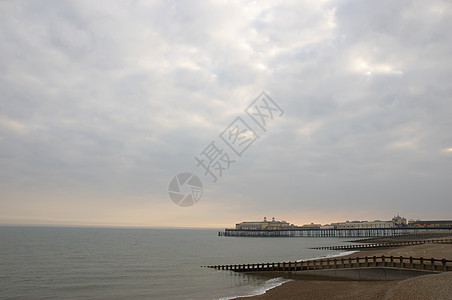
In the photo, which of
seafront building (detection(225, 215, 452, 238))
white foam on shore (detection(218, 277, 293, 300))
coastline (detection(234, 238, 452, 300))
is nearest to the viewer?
coastline (detection(234, 238, 452, 300))

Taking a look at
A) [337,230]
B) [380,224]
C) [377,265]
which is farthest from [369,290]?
[380,224]

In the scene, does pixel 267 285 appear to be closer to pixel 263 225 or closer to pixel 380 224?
pixel 263 225

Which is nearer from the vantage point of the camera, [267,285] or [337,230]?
[267,285]

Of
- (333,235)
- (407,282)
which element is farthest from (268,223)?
(407,282)

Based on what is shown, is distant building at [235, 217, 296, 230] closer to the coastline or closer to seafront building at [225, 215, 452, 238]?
seafront building at [225, 215, 452, 238]

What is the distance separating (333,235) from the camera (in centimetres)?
15775

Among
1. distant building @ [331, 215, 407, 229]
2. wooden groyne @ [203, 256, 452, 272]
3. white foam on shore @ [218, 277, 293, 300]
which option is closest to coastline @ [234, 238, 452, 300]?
white foam on shore @ [218, 277, 293, 300]

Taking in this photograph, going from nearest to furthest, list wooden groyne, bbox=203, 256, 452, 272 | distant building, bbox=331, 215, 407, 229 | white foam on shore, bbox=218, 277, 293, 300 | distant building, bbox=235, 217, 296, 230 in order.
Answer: wooden groyne, bbox=203, 256, 452, 272, white foam on shore, bbox=218, 277, 293, 300, distant building, bbox=331, 215, 407, 229, distant building, bbox=235, 217, 296, 230

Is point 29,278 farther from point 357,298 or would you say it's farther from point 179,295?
point 357,298

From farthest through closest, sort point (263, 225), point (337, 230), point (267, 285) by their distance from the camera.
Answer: point (263, 225) → point (337, 230) → point (267, 285)

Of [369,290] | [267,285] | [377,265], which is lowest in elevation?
[267,285]

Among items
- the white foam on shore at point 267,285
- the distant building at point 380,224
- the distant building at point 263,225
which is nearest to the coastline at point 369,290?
the white foam on shore at point 267,285

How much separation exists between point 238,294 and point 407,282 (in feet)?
39.5

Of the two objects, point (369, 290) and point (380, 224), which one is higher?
point (380, 224)
